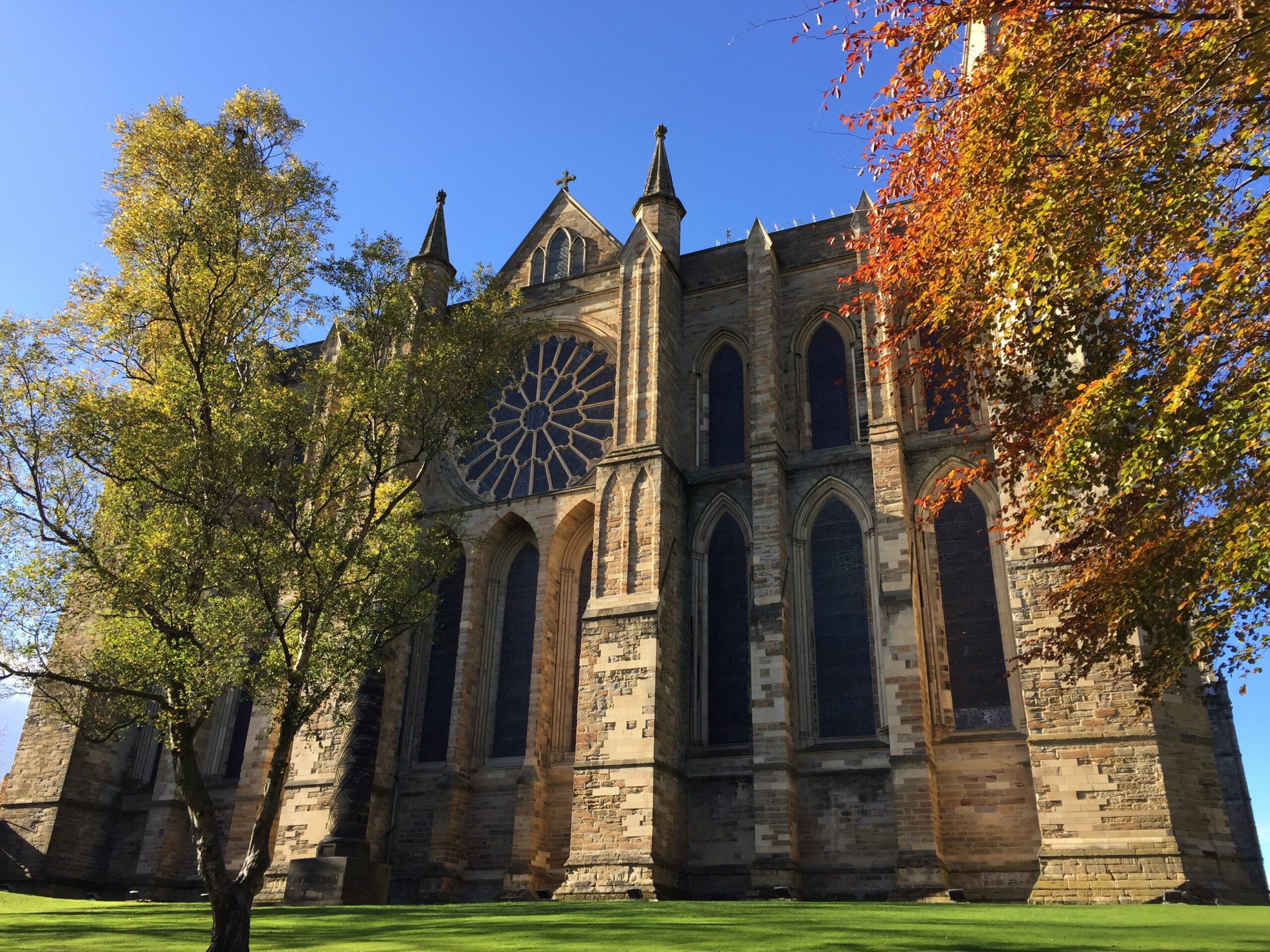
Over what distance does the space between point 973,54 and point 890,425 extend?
10136 millimetres

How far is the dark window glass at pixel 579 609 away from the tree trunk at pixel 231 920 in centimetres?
972

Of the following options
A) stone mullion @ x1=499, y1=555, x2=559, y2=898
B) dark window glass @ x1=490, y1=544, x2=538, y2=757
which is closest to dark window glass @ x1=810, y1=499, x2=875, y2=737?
stone mullion @ x1=499, y1=555, x2=559, y2=898

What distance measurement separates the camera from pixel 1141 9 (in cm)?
809

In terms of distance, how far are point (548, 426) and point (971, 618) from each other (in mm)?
10902

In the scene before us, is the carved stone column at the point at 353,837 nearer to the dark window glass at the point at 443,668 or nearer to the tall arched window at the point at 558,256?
the dark window glass at the point at 443,668

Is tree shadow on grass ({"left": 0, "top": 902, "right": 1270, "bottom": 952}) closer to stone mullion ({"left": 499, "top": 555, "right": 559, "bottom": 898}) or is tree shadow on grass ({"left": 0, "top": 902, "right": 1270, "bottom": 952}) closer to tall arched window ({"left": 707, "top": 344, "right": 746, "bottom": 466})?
stone mullion ({"left": 499, "top": 555, "right": 559, "bottom": 898})

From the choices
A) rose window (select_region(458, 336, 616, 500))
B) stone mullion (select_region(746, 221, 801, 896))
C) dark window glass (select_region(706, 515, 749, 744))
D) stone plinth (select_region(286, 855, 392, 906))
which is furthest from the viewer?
rose window (select_region(458, 336, 616, 500))

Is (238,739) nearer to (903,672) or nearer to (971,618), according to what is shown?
(903,672)

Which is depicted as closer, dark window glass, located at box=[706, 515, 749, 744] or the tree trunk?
the tree trunk

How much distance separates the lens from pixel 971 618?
1752 cm

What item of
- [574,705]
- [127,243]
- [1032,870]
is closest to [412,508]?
[127,243]

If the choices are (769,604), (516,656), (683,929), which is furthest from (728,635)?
(683,929)

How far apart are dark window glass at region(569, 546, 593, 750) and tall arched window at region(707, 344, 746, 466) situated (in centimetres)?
362

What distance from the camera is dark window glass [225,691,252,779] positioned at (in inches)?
907
